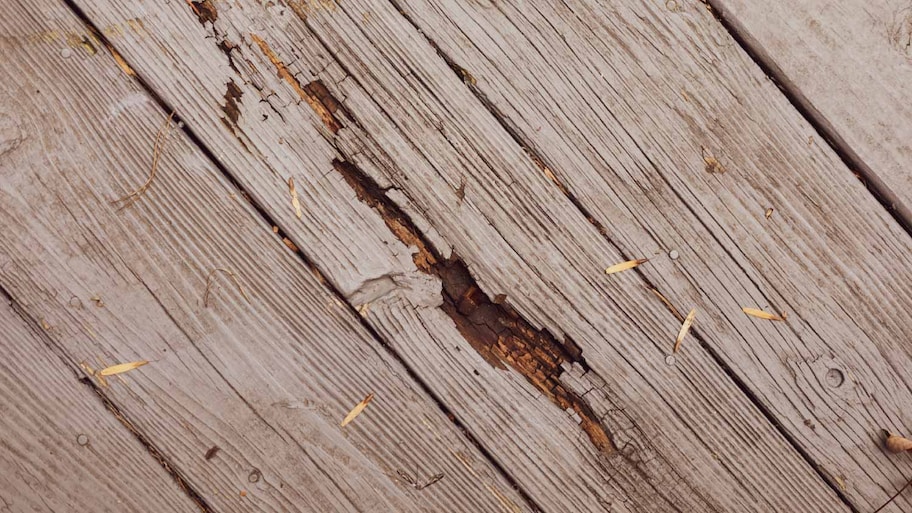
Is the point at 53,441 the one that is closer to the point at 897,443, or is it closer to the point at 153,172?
the point at 153,172

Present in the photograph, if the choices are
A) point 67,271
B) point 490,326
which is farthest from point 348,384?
point 67,271

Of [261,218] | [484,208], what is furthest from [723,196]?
[261,218]

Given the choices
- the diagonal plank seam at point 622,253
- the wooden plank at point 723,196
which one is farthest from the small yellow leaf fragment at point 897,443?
the diagonal plank seam at point 622,253

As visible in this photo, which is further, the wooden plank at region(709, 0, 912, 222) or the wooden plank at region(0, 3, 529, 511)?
the wooden plank at region(709, 0, 912, 222)

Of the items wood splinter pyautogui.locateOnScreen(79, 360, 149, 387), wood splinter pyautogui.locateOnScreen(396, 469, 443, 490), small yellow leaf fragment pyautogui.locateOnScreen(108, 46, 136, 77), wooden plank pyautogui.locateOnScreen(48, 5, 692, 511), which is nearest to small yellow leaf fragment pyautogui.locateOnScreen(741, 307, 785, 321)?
wooden plank pyautogui.locateOnScreen(48, 5, 692, 511)

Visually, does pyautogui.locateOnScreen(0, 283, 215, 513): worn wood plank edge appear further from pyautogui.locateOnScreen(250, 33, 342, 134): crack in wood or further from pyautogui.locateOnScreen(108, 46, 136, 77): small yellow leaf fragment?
pyautogui.locateOnScreen(250, 33, 342, 134): crack in wood

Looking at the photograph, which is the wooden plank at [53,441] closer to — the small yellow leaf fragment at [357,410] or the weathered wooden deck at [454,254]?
the weathered wooden deck at [454,254]
